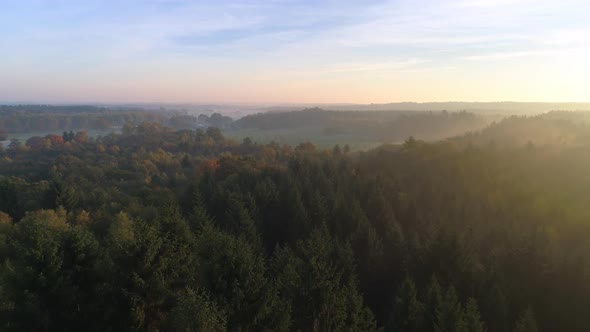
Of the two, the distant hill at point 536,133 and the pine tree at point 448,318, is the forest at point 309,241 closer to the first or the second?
the pine tree at point 448,318

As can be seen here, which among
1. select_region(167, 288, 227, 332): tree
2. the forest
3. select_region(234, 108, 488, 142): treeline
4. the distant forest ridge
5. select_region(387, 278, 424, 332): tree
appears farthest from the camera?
select_region(234, 108, 488, 142): treeline

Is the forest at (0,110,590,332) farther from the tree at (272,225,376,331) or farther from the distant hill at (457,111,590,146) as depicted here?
the distant hill at (457,111,590,146)

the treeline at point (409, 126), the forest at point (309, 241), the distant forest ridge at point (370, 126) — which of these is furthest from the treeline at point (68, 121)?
the forest at point (309, 241)

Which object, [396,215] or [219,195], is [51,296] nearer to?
[219,195]

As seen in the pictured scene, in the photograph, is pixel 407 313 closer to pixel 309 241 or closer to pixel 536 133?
pixel 309 241

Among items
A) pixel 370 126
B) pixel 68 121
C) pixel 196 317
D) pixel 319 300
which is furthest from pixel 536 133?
pixel 68 121

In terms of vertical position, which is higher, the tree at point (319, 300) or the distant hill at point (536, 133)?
the distant hill at point (536, 133)

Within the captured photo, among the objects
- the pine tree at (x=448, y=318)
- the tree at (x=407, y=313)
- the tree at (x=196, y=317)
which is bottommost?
the tree at (x=407, y=313)

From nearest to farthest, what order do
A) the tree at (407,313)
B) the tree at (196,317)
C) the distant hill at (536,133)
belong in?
the tree at (196,317) < the tree at (407,313) < the distant hill at (536,133)

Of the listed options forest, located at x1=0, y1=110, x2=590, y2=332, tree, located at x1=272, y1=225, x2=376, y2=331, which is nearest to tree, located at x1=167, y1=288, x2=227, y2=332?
forest, located at x1=0, y1=110, x2=590, y2=332
